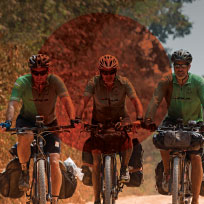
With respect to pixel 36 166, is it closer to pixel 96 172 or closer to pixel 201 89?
pixel 96 172

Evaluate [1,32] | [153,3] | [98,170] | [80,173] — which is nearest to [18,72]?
[1,32]

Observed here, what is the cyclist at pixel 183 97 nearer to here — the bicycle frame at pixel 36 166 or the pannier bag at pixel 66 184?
the pannier bag at pixel 66 184

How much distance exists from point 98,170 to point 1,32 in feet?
34.3

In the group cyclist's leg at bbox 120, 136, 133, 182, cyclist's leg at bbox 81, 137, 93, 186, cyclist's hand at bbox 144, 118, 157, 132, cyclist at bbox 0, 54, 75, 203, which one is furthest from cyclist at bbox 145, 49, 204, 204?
cyclist at bbox 0, 54, 75, 203

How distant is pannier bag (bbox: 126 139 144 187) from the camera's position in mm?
9453

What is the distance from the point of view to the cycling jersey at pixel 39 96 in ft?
28.4

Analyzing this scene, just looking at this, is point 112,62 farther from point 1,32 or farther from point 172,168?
point 1,32

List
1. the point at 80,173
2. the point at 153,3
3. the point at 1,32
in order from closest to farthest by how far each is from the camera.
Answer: the point at 80,173 → the point at 1,32 → the point at 153,3

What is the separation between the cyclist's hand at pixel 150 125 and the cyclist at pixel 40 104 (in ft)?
3.58

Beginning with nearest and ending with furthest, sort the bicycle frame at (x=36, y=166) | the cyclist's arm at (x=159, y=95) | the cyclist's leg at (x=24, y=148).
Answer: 1. the bicycle frame at (x=36, y=166)
2. the cyclist's leg at (x=24, y=148)
3. the cyclist's arm at (x=159, y=95)

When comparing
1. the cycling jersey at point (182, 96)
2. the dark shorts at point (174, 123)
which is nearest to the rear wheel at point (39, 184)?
the cycling jersey at point (182, 96)

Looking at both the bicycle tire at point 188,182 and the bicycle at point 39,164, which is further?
the bicycle tire at point 188,182

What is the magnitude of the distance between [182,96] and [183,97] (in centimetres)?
2

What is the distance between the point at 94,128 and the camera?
8.64 meters
